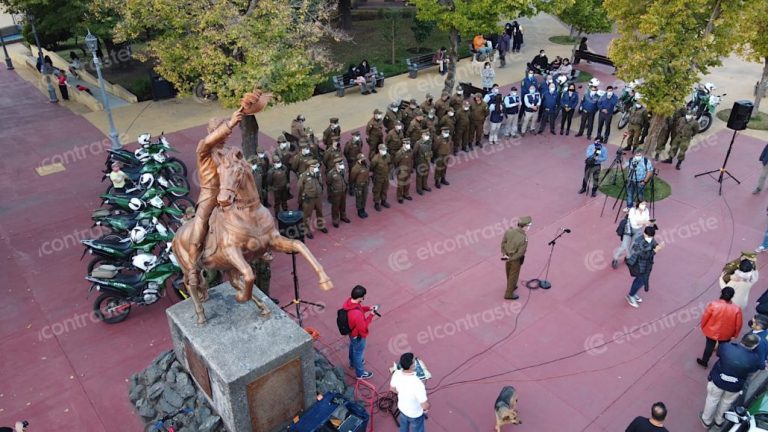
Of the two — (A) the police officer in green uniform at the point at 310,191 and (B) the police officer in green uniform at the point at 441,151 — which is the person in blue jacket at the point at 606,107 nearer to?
(B) the police officer in green uniform at the point at 441,151

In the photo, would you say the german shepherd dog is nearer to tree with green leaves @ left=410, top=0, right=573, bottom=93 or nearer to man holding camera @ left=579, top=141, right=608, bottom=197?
man holding camera @ left=579, top=141, right=608, bottom=197

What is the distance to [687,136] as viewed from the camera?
1476 cm

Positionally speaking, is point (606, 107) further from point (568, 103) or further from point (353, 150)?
point (353, 150)

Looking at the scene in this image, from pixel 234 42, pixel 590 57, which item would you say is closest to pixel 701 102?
pixel 590 57

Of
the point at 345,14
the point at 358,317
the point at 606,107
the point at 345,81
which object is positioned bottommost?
the point at 345,81

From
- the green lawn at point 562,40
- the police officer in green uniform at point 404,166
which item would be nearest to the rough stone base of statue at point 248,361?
the police officer in green uniform at point 404,166

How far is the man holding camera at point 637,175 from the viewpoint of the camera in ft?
40.4

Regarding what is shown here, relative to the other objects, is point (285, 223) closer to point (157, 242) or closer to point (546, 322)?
point (157, 242)

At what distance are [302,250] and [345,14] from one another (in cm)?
2289

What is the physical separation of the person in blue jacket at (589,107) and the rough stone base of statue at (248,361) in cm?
1209

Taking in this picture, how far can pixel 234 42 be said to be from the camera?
13.2 m

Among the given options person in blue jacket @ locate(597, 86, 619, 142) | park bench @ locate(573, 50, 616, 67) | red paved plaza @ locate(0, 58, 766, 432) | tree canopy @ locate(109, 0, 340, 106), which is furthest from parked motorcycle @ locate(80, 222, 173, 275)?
park bench @ locate(573, 50, 616, 67)

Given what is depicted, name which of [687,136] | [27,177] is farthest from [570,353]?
[27,177]

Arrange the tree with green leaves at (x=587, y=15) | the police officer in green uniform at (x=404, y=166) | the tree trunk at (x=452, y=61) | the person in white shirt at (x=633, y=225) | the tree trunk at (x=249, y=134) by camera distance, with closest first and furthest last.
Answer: the person in white shirt at (x=633, y=225)
the police officer in green uniform at (x=404, y=166)
the tree trunk at (x=249, y=134)
the tree trunk at (x=452, y=61)
the tree with green leaves at (x=587, y=15)
